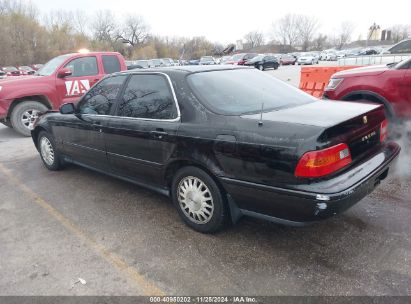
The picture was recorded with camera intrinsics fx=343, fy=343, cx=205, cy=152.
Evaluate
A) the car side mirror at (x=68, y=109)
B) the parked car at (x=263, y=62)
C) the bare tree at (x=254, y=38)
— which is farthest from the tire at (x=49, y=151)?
the bare tree at (x=254, y=38)

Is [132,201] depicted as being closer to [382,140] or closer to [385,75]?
[382,140]

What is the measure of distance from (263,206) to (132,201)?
6.28 ft

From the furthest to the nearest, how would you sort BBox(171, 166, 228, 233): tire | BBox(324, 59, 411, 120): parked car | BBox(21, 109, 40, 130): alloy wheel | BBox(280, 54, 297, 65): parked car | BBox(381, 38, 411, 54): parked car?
BBox(280, 54, 297, 65): parked car < BBox(381, 38, 411, 54): parked car < BBox(21, 109, 40, 130): alloy wheel < BBox(324, 59, 411, 120): parked car < BBox(171, 166, 228, 233): tire

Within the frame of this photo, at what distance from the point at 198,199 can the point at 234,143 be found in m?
0.71

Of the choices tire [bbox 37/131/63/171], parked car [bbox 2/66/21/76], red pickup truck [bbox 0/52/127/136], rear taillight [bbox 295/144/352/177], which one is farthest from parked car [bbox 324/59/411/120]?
parked car [bbox 2/66/21/76]

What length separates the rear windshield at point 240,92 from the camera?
10.2ft

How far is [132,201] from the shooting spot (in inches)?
161

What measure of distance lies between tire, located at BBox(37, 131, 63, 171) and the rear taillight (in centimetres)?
397

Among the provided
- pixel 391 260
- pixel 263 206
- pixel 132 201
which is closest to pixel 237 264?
pixel 263 206

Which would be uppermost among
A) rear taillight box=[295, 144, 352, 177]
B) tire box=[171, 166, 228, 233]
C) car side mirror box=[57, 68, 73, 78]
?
car side mirror box=[57, 68, 73, 78]

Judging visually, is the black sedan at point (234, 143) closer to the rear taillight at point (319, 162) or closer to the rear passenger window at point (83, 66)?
the rear taillight at point (319, 162)

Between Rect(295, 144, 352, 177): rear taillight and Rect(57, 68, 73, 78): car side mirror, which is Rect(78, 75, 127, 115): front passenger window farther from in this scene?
Rect(57, 68, 73, 78): car side mirror

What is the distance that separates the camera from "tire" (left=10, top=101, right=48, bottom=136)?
317 inches

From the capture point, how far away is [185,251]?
2.99 meters
